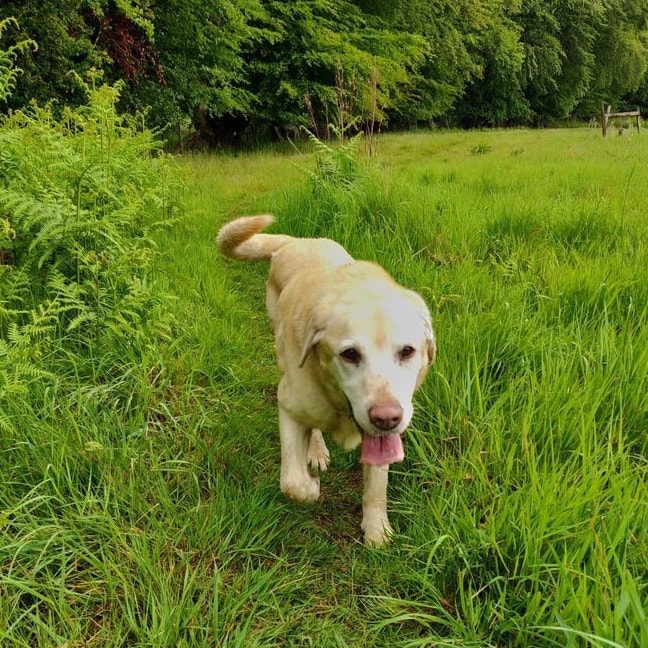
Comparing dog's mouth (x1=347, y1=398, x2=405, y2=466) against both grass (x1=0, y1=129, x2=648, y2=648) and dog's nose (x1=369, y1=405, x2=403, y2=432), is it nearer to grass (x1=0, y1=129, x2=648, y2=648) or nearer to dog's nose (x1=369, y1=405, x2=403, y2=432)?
dog's nose (x1=369, y1=405, x2=403, y2=432)

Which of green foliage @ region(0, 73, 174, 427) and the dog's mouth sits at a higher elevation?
green foliage @ region(0, 73, 174, 427)

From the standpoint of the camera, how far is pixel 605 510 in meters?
1.77

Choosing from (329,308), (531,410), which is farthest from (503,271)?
(329,308)

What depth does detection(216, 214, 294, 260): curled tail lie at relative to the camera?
3.57 m

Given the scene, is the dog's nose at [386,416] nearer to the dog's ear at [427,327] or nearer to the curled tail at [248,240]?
the dog's ear at [427,327]

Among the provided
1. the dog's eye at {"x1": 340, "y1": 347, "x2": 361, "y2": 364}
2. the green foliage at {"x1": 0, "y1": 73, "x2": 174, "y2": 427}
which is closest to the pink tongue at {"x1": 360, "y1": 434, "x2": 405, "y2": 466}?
the dog's eye at {"x1": 340, "y1": 347, "x2": 361, "y2": 364}

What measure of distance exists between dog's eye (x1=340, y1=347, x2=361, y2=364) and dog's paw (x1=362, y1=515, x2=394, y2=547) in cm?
70

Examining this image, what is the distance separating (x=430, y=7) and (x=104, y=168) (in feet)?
73.0

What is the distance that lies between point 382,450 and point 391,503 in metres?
0.44

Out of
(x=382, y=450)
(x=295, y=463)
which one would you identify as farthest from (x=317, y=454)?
(x=382, y=450)

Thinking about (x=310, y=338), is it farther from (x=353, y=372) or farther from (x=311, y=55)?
(x=311, y=55)

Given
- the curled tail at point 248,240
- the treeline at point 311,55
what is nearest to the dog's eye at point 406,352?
the curled tail at point 248,240

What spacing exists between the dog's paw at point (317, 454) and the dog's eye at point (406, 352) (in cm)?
81

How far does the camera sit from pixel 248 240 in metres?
3.80
